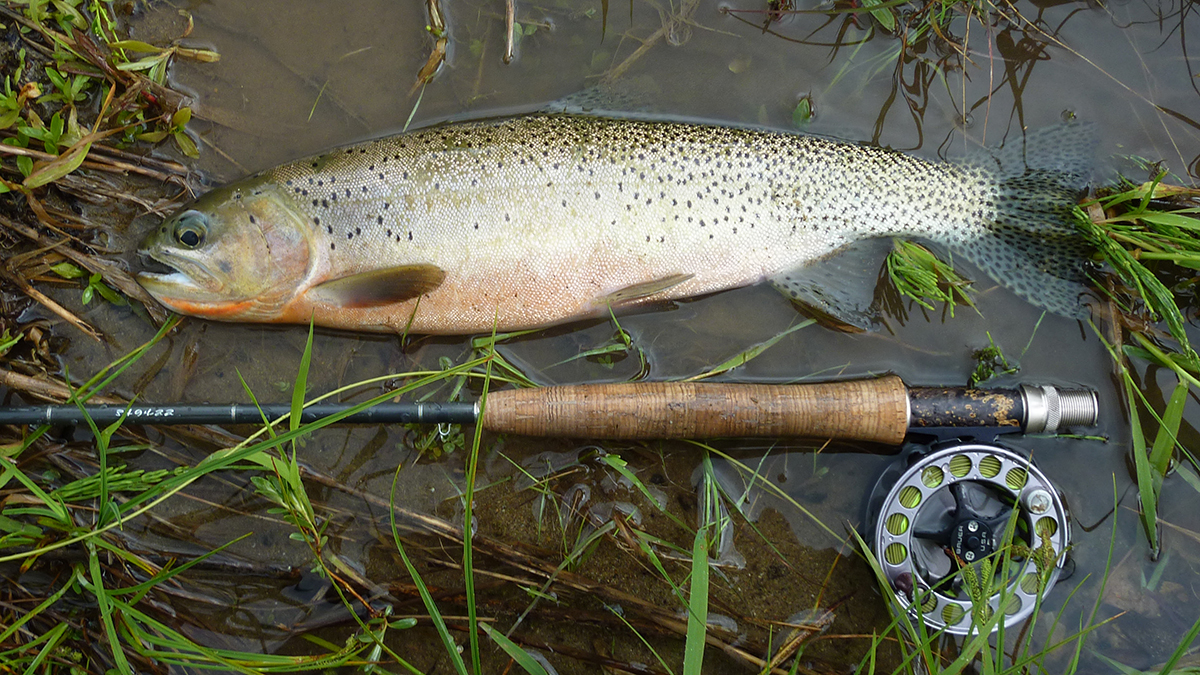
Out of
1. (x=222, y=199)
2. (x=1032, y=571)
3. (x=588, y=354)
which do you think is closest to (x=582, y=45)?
A: (x=588, y=354)

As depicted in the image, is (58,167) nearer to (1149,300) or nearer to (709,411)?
(709,411)

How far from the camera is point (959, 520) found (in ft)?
7.91

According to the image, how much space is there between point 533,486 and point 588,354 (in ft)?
1.84

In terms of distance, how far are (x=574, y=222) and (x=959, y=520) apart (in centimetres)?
171

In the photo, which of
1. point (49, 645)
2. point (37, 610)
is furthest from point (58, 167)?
point (49, 645)

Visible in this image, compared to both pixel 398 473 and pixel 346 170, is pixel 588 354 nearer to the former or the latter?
pixel 398 473

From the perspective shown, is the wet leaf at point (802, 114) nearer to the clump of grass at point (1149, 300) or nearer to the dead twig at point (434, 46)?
the clump of grass at point (1149, 300)

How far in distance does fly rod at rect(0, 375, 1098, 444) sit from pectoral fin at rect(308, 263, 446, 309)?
41cm

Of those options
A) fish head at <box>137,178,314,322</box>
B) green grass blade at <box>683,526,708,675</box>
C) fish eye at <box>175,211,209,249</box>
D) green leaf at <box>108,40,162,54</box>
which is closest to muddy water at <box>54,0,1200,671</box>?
green leaf at <box>108,40,162,54</box>

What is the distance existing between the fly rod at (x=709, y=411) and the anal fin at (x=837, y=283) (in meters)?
0.40

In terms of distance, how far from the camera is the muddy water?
272 centimetres

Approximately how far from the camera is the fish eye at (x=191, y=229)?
2.57 meters

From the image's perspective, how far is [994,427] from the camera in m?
2.41

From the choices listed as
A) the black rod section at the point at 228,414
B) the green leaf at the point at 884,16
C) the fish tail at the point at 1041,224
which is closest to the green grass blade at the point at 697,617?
the black rod section at the point at 228,414
